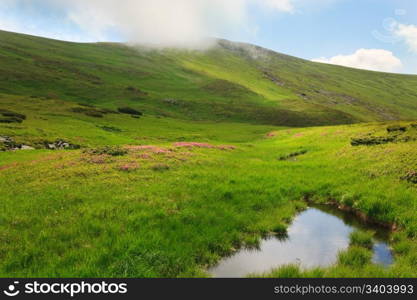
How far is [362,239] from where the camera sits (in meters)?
9.33

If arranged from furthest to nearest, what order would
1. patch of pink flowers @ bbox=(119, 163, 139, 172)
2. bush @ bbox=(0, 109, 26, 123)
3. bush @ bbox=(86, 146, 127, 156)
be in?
bush @ bbox=(0, 109, 26, 123) → bush @ bbox=(86, 146, 127, 156) → patch of pink flowers @ bbox=(119, 163, 139, 172)

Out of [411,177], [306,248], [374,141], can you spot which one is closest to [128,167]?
[306,248]

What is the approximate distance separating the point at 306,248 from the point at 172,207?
18.6ft

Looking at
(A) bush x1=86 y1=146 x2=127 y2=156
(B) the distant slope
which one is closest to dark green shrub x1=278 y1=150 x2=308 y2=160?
(A) bush x1=86 y1=146 x2=127 y2=156

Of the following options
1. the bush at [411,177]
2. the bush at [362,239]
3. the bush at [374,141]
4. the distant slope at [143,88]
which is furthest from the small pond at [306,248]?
the distant slope at [143,88]

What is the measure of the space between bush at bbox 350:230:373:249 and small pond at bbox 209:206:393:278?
19 cm

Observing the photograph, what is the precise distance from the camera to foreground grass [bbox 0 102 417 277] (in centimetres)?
762

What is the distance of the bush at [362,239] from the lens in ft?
30.2

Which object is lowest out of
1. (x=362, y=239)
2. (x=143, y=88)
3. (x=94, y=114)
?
(x=362, y=239)

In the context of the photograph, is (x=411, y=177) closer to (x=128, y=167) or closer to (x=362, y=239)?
(x=362, y=239)

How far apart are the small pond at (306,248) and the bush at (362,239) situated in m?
0.19

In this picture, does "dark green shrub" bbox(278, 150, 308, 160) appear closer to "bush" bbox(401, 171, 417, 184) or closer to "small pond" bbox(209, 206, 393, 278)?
"bush" bbox(401, 171, 417, 184)

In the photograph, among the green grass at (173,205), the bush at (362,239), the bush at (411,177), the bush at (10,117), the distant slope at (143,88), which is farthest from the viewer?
the distant slope at (143,88)

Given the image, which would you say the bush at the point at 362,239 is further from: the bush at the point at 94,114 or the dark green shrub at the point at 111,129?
the bush at the point at 94,114
